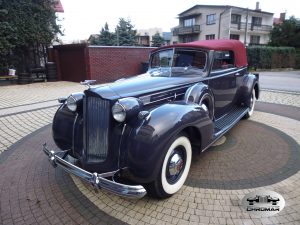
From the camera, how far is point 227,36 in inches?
1325

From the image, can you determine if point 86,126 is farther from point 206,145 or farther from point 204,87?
point 204,87

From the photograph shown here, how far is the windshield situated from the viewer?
3947mm

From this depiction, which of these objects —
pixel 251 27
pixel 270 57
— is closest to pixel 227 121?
pixel 270 57

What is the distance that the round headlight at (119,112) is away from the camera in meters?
2.41

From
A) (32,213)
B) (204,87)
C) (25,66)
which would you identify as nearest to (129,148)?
(32,213)

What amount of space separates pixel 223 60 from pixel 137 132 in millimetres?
3070

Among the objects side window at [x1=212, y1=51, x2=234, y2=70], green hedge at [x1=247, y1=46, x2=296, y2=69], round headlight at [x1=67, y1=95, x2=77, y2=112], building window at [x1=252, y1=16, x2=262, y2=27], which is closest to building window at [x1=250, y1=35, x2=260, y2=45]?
building window at [x1=252, y1=16, x2=262, y2=27]

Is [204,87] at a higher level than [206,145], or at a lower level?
higher

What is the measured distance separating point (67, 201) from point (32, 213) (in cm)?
38

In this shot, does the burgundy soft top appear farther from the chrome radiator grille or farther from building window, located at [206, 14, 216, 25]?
building window, located at [206, 14, 216, 25]

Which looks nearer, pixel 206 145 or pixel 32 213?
pixel 32 213

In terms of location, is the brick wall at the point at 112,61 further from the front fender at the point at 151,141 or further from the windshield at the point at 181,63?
the front fender at the point at 151,141

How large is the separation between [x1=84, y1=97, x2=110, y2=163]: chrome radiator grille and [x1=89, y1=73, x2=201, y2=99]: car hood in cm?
13

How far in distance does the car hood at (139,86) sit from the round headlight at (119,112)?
8.3 inches
